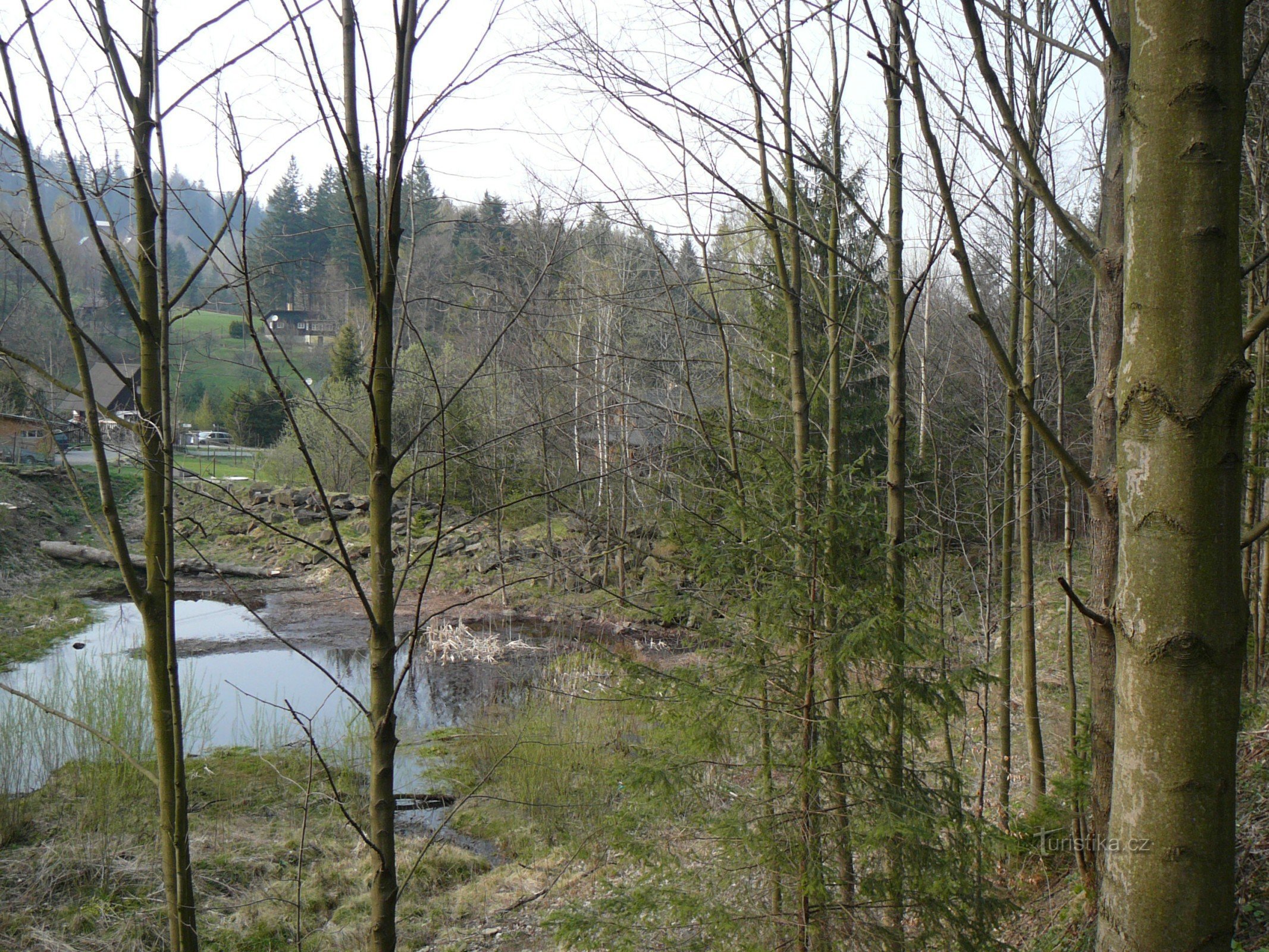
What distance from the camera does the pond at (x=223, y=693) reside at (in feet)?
21.5

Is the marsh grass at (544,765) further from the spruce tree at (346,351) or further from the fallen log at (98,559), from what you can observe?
the spruce tree at (346,351)

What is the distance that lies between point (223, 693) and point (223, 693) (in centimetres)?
2

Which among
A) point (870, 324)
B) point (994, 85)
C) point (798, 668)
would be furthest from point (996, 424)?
point (994, 85)

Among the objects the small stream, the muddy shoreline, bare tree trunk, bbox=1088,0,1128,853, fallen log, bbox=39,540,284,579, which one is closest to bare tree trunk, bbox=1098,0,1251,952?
bare tree trunk, bbox=1088,0,1128,853

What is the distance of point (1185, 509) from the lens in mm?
891

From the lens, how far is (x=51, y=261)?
5.83 ft

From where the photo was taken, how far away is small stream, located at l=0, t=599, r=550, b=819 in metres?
6.55

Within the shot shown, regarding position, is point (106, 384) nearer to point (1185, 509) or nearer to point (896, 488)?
point (896, 488)

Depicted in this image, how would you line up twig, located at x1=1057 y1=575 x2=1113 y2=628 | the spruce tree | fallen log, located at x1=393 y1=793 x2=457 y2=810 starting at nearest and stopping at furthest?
twig, located at x1=1057 y1=575 x2=1113 y2=628 → fallen log, located at x1=393 y1=793 x2=457 y2=810 → the spruce tree

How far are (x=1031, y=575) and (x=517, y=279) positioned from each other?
133 inches

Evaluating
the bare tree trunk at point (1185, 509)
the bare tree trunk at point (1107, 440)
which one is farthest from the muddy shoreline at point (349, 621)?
the bare tree trunk at point (1185, 509)

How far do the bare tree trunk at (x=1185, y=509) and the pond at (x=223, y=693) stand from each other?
3180mm

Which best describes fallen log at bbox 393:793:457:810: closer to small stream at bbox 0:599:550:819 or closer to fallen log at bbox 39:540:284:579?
small stream at bbox 0:599:550:819

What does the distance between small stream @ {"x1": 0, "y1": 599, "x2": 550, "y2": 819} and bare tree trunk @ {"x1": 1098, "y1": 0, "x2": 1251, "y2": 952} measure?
338cm
